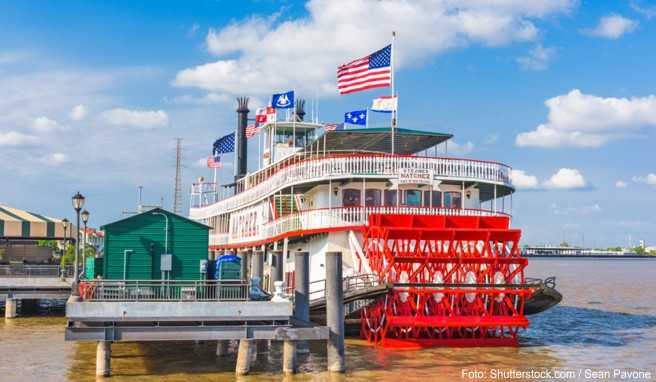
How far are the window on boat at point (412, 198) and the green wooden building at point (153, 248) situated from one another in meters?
7.36

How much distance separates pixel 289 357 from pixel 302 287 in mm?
1964

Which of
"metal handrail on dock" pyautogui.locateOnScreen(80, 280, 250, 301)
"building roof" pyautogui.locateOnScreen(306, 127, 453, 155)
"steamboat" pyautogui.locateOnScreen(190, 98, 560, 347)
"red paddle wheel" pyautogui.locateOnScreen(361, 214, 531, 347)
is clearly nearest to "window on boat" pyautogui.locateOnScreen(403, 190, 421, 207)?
"steamboat" pyautogui.locateOnScreen(190, 98, 560, 347)

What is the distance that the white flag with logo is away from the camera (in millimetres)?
24234

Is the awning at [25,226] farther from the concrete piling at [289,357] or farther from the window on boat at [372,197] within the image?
the concrete piling at [289,357]

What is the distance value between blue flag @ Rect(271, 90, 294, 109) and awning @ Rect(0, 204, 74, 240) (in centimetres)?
1219

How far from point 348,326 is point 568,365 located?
6036 mm

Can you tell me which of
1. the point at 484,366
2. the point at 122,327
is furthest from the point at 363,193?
the point at 122,327

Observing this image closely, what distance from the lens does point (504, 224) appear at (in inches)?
870

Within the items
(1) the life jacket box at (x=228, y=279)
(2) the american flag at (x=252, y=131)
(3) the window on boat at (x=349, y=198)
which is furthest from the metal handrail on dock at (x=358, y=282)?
(2) the american flag at (x=252, y=131)

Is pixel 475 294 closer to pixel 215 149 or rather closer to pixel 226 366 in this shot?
pixel 226 366

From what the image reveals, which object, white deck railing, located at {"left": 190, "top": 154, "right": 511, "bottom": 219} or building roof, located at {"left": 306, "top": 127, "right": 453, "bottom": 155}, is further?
building roof, located at {"left": 306, "top": 127, "right": 453, "bottom": 155}

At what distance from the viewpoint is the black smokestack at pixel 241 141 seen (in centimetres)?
4038

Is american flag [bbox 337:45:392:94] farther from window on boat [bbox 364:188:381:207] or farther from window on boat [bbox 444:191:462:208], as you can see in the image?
window on boat [bbox 444:191:462:208]

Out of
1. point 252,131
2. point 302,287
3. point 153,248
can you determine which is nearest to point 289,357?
point 302,287
